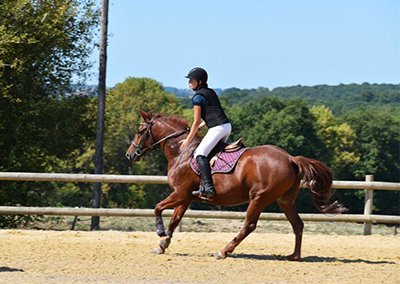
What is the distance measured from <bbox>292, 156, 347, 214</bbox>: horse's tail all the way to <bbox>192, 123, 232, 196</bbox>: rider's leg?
105 centimetres

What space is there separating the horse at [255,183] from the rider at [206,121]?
0.62 ft

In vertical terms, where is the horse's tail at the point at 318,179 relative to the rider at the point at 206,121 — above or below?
below

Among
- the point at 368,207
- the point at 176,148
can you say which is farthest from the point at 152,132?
the point at 368,207

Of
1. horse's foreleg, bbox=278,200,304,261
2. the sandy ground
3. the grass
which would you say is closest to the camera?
the sandy ground

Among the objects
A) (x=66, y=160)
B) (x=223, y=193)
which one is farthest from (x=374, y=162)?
(x=223, y=193)

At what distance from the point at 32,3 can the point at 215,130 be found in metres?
9.53

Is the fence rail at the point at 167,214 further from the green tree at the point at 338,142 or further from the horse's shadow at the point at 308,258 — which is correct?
the green tree at the point at 338,142

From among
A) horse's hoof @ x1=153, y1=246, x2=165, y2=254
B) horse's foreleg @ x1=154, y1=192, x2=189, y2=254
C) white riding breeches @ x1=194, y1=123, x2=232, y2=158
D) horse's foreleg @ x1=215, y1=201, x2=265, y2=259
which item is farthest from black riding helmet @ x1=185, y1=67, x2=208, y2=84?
horse's hoof @ x1=153, y1=246, x2=165, y2=254

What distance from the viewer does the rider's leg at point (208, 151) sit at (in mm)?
7703

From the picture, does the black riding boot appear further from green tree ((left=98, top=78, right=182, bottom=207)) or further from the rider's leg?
green tree ((left=98, top=78, right=182, bottom=207))

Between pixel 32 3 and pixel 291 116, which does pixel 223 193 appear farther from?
pixel 291 116

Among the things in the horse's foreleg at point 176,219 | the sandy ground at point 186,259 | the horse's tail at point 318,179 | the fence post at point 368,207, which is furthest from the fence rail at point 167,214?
the horse's tail at point 318,179

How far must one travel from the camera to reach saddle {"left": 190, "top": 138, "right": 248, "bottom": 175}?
25.5ft

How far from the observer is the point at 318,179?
767cm
